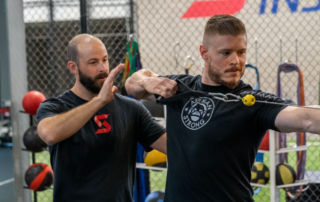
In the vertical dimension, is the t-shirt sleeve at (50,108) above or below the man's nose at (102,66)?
below

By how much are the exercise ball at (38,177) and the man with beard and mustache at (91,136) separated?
1563 mm

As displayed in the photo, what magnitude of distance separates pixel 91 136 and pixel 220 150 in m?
0.77

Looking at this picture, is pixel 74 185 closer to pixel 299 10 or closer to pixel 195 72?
pixel 195 72

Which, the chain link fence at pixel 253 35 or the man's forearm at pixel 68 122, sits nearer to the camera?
the man's forearm at pixel 68 122

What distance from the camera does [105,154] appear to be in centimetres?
177

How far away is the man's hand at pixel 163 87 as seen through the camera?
145 cm

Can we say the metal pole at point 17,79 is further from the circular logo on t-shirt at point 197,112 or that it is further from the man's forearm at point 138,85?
the circular logo on t-shirt at point 197,112

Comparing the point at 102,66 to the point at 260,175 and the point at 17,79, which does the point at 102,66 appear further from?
the point at 17,79

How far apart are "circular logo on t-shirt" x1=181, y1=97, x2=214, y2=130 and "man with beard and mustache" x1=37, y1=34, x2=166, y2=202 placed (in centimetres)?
41

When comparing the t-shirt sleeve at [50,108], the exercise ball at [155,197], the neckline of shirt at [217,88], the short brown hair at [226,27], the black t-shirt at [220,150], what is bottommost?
the exercise ball at [155,197]

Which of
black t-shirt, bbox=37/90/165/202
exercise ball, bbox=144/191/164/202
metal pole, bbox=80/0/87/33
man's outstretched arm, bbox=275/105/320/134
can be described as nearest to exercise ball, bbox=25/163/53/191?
exercise ball, bbox=144/191/164/202

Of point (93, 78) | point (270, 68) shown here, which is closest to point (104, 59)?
point (93, 78)

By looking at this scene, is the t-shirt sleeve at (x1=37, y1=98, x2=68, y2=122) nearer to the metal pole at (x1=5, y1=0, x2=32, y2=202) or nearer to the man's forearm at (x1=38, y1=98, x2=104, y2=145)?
the man's forearm at (x1=38, y1=98, x2=104, y2=145)

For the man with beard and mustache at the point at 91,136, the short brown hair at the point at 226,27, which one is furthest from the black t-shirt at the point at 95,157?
the short brown hair at the point at 226,27
